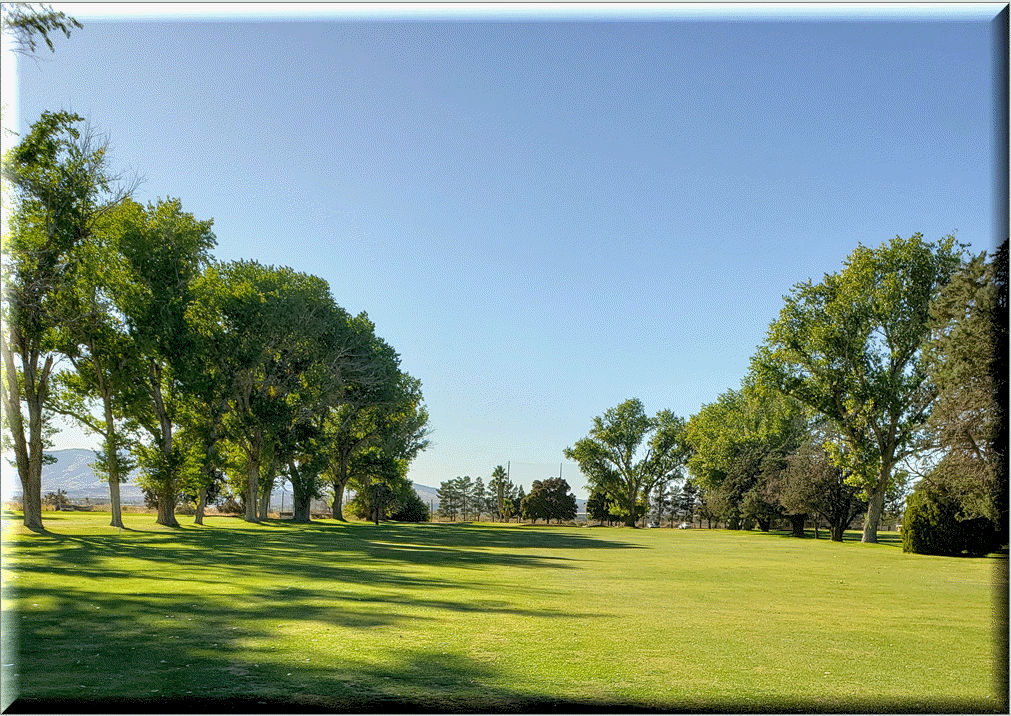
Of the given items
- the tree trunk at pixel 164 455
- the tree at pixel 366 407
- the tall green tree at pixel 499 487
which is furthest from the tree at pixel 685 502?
the tree trunk at pixel 164 455

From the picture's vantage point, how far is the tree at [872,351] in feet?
126

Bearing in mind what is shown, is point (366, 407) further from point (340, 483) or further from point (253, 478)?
point (340, 483)

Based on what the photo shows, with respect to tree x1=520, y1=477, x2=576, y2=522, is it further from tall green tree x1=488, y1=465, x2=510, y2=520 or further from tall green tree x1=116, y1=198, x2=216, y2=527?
tall green tree x1=116, y1=198, x2=216, y2=527

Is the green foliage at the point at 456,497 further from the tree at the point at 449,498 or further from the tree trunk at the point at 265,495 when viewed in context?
the tree trunk at the point at 265,495

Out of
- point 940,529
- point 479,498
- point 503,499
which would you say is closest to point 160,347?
point 940,529

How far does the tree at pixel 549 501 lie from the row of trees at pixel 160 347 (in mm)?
40498

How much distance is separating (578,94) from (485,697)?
24.6 ft

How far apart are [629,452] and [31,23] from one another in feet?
279

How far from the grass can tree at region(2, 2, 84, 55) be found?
633cm

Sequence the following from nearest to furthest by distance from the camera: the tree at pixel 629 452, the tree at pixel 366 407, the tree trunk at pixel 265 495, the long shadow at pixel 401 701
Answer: the long shadow at pixel 401 701 → the tree at pixel 366 407 → the tree trunk at pixel 265 495 → the tree at pixel 629 452

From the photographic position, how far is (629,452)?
3541 inches

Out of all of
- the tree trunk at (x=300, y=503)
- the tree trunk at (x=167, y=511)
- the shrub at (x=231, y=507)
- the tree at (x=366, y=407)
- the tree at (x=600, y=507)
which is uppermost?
the tree at (x=366, y=407)

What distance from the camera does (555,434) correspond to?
8581 centimetres

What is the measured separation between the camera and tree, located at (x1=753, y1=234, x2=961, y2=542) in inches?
1511
